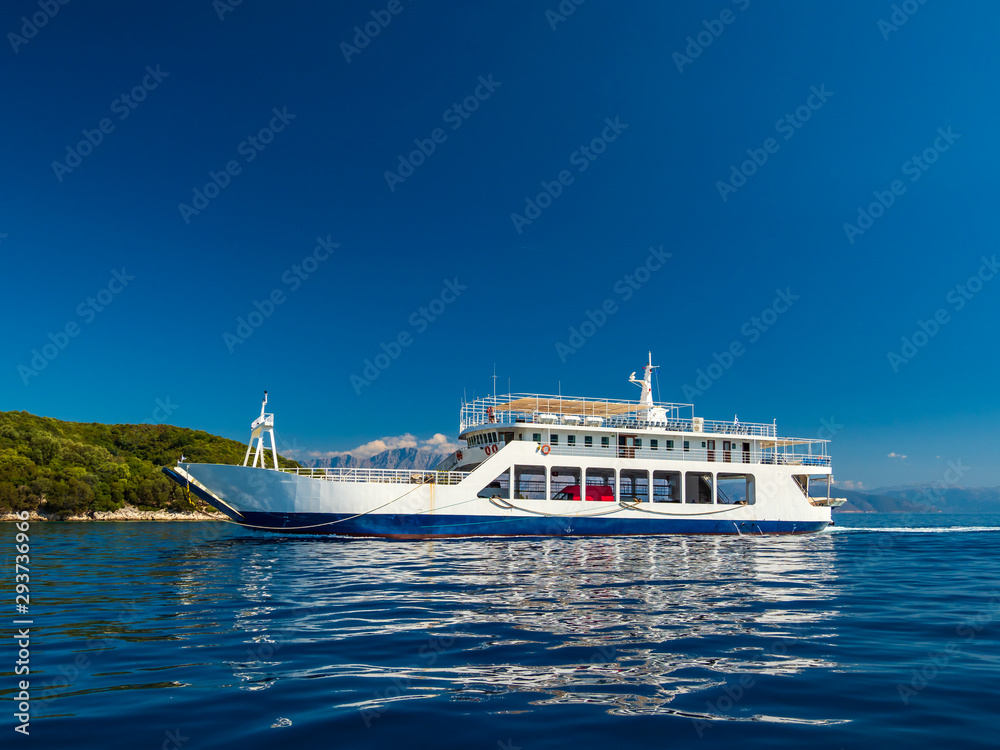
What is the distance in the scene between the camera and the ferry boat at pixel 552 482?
27.6 metres

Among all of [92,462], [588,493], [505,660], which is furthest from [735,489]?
[92,462]

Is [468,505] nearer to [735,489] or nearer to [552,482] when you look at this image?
[552,482]

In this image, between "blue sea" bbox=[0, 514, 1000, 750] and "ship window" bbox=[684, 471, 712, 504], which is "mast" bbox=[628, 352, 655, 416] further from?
"blue sea" bbox=[0, 514, 1000, 750]

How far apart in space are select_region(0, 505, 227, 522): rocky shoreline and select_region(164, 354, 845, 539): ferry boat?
3547cm

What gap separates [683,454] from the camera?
35406mm

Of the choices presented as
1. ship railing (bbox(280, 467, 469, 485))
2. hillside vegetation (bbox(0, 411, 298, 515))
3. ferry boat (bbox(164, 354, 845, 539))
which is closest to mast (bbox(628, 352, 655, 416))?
ferry boat (bbox(164, 354, 845, 539))

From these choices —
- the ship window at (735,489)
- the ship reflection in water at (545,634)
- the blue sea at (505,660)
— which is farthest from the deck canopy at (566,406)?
the blue sea at (505,660)

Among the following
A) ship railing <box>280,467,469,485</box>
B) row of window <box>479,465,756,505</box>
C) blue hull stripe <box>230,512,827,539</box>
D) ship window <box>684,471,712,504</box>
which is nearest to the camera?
blue hull stripe <box>230,512,827,539</box>

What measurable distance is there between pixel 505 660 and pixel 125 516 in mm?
72754

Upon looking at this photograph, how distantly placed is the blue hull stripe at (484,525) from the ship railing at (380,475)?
1683mm

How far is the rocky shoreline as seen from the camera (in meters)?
59.6

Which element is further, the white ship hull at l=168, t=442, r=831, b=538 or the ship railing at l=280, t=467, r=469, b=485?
the ship railing at l=280, t=467, r=469, b=485

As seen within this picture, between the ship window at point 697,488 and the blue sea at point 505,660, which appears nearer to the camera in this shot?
the blue sea at point 505,660

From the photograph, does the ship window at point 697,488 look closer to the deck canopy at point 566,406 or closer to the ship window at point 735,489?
the ship window at point 735,489
